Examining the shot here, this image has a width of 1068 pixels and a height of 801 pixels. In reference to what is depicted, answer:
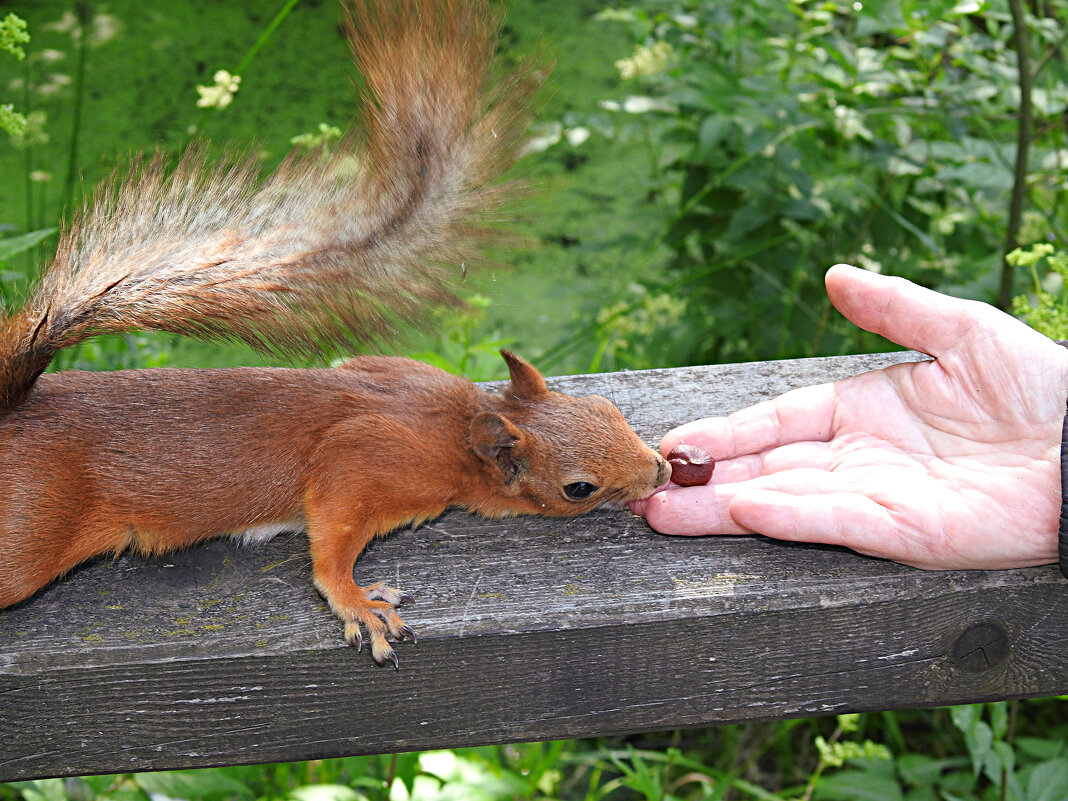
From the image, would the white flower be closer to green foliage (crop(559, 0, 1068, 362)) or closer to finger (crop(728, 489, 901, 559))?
green foliage (crop(559, 0, 1068, 362))

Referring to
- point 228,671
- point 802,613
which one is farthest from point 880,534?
point 228,671

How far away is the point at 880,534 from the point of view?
4.08ft

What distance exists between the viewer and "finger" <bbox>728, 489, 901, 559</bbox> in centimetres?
125

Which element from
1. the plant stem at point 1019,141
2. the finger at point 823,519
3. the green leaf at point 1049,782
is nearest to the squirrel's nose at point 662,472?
the finger at point 823,519

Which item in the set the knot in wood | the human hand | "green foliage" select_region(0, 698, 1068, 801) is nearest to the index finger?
the human hand

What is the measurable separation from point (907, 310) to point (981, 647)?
0.48 m

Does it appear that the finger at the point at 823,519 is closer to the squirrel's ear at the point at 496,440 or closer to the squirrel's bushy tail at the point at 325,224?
the squirrel's ear at the point at 496,440

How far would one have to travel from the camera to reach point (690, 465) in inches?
57.7

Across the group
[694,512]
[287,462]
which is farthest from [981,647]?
[287,462]

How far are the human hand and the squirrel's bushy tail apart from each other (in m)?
0.49

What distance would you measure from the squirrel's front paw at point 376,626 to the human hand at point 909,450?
411 millimetres

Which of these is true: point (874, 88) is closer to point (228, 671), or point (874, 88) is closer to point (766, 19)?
point (766, 19)

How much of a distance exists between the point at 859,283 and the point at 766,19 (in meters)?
1.72

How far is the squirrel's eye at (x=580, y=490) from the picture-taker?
1.44m
